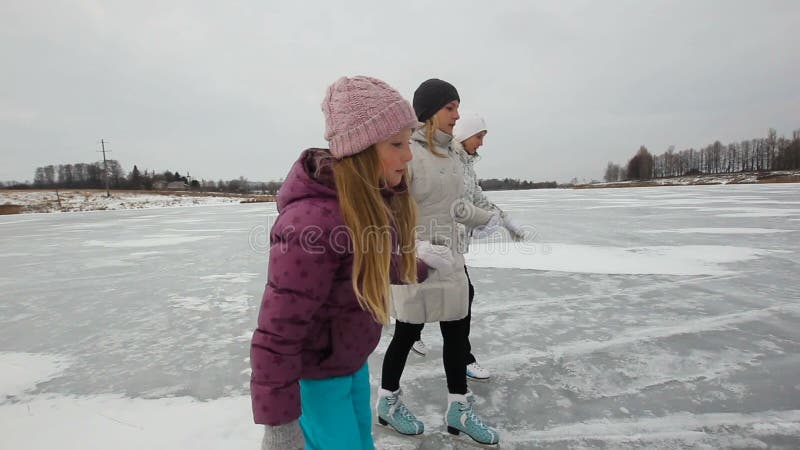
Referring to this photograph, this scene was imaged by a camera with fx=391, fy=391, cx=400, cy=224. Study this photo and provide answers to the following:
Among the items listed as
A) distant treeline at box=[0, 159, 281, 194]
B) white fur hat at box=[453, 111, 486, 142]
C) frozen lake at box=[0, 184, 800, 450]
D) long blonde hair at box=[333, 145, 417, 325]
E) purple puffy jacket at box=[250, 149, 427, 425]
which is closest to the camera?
purple puffy jacket at box=[250, 149, 427, 425]

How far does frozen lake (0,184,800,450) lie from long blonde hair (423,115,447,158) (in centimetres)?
132

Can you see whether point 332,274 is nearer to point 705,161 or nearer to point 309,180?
point 309,180

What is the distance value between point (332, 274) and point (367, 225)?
0.16 metres

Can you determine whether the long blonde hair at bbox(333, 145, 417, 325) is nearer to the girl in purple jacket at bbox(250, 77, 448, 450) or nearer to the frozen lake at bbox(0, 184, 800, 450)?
the girl in purple jacket at bbox(250, 77, 448, 450)

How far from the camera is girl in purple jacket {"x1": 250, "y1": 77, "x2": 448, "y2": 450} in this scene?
848mm

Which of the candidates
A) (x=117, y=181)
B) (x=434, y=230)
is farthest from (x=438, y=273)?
(x=117, y=181)

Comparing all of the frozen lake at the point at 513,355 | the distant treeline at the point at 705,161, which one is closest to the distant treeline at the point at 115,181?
the frozen lake at the point at 513,355

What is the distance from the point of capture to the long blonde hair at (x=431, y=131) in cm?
177

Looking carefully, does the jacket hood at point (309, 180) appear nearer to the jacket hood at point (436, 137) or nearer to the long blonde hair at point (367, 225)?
the long blonde hair at point (367, 225)

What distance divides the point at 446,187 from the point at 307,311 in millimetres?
1054

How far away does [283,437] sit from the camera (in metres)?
0.88

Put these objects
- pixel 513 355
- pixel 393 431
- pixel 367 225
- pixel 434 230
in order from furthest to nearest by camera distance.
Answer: pixel 513 355 → pixel 393 431 → pixel 434 230 → pixel 367 225

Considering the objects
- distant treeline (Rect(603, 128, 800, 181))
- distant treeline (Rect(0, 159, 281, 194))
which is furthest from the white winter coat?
distant treeline (Rect(603, 128, 800, 181))

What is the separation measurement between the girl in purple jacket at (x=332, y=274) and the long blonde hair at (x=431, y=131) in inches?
26.1
